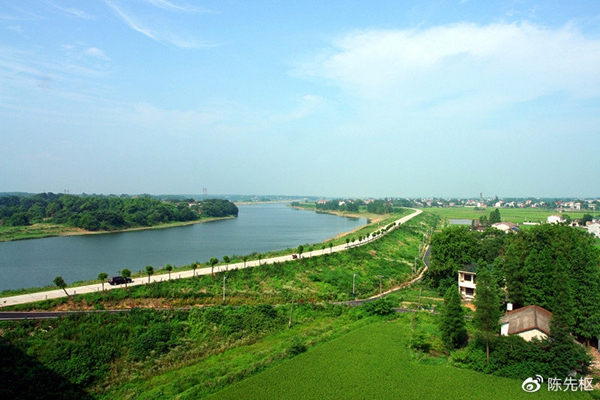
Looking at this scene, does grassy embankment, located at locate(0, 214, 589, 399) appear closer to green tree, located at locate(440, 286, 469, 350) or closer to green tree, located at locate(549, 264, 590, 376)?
green tree, located at locate(440, 286, 469, 350)

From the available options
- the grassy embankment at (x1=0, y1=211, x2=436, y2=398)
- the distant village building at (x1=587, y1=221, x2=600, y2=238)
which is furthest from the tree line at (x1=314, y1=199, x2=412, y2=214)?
the grassy embankment at (x1=0, y1=211, x2=436, y2=398)

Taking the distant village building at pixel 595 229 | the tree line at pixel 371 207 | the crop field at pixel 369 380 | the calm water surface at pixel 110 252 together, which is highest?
the tree line at pixel 371 207

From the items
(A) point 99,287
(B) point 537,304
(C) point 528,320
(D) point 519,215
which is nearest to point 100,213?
(A) point 99,287

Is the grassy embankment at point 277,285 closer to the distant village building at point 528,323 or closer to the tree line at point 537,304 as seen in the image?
the tree line at point 537,304

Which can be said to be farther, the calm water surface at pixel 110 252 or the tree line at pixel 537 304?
the calm water surface at pixel 110 252

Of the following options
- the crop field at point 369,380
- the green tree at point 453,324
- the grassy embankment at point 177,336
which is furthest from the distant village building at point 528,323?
the grassy embankment at point 177,336

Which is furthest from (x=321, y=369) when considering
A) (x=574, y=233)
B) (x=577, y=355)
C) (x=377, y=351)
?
(x=574, y=233)

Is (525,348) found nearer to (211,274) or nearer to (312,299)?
(312,299)
